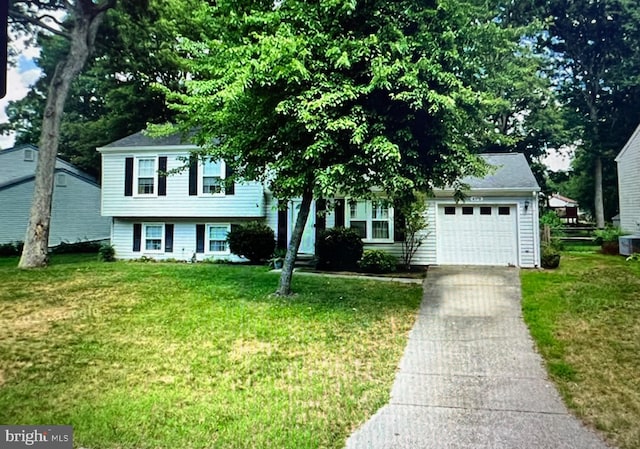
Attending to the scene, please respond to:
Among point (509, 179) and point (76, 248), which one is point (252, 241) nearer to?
point (76, 248)

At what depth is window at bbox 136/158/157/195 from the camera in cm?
1123

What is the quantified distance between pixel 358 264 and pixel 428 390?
590 centimetres

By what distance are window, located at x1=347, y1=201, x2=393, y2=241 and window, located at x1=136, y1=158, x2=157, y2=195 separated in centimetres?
586

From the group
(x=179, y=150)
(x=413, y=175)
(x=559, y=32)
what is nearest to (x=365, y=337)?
(x=413, y=175)

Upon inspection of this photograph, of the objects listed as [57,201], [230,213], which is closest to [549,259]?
[230,213]

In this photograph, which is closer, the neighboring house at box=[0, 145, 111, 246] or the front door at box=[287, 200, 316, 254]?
the neighboring house at box=[0, 145, 111, 246]

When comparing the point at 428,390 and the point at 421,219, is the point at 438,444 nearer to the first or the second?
the point at 428,390

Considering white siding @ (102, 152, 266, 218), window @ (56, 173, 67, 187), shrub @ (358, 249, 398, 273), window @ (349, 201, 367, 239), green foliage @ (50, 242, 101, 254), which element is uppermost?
window @ (56, 173, 67, 187)

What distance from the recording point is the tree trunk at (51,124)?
7574 mm

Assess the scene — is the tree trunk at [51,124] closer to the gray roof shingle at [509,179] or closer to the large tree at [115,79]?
the large tree at [115,79]

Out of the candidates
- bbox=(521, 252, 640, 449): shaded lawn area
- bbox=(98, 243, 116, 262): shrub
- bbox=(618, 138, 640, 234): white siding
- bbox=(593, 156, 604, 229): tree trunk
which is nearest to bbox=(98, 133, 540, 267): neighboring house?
bbox=(98, 243, 116, 262): shrub

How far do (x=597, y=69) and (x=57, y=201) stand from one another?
67.5ft

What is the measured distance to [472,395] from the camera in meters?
3.07

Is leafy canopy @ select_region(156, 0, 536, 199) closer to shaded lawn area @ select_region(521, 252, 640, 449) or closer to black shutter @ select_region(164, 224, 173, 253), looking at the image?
shaded lawn area @ select_region(521, 252, 640, 449)
